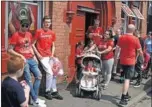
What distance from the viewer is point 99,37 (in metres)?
10.2

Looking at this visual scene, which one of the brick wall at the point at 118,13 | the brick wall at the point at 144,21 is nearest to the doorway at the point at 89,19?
the brick wall at the point at 118,13

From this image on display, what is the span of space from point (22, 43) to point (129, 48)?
8.79 feet

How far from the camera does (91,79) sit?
884 cm

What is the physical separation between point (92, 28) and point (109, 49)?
4.57 feet

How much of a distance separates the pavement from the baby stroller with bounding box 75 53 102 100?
0.19 meters

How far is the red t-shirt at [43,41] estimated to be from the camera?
7762 millimetres

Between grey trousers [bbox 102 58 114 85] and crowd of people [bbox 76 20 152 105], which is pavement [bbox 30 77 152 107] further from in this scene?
grey trousers [bbox 102 58 114 85]

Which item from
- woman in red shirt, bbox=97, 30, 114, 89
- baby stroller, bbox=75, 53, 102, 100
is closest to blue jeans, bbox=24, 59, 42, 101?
baby stroller, bbox=75, 53, 102, 100

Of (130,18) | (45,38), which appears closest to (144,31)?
(130,18)

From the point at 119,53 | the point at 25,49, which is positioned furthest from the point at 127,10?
the point at 25,49

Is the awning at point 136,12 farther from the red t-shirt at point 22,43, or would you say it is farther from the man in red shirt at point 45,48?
the red t-shirt at point 22,43

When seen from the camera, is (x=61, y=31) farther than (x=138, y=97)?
Yes

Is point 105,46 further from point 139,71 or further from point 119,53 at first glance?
point 139,71

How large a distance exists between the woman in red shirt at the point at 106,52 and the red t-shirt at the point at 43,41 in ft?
6.99
